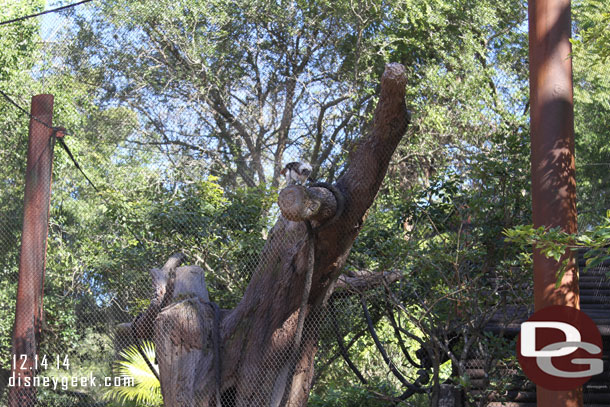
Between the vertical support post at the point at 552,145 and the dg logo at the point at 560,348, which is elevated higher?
the vertical support post at the point at 552,145

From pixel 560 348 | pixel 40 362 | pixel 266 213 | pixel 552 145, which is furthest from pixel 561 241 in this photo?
pixel 40 362

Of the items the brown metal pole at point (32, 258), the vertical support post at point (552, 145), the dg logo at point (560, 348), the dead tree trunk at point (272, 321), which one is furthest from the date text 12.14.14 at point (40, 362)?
the vertical support post at point (552, 145)

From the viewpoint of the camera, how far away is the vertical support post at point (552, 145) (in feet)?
11.5

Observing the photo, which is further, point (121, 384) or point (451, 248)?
point (121, 384)

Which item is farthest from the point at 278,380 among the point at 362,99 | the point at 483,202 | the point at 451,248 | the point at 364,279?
the point at 362,99

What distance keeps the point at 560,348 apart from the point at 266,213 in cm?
348

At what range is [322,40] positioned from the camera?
10.8m

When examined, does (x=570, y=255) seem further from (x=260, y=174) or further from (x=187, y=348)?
(x=260, y=174)

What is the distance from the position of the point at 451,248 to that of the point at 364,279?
71 cm

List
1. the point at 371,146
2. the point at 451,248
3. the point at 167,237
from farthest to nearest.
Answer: the point at 167,237 < the point at 451,248 < the point at 371,146

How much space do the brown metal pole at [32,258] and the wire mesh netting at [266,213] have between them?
0.07 ft

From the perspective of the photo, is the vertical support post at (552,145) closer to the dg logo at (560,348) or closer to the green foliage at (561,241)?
the dg logo at (560,348)

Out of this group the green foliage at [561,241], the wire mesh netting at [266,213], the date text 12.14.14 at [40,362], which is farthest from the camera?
the date text 12.14.14 at [40,362]

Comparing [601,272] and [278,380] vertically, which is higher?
[601,272]
